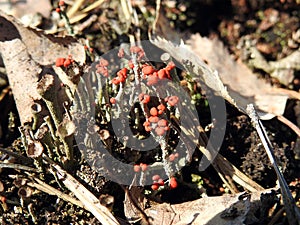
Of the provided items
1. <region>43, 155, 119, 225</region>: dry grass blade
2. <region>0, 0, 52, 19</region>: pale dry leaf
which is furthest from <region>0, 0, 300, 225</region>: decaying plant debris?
<region>0, 0, 52, 19</region>: pale dry leaf

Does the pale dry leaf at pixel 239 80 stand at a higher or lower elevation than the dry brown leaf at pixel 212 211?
higher

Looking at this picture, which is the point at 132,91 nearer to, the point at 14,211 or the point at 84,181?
the point at 84,181

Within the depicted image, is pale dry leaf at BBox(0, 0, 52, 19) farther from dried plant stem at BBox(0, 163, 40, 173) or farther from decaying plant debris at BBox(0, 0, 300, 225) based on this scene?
dried plant stem at BBox(0, 163, 40, 173)

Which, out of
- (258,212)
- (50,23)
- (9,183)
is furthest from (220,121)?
(50,23)

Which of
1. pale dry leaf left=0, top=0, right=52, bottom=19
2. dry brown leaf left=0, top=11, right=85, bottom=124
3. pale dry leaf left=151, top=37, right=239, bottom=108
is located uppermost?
pale dry leaf left=0, top=0, right=52, bottom=19

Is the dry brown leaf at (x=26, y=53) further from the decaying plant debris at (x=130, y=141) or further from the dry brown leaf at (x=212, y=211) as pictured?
the dry brown leaf at (x=212, y=211)

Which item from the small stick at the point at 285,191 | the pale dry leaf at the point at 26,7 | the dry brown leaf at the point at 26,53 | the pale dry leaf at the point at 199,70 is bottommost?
the small stick at the point at 285,191

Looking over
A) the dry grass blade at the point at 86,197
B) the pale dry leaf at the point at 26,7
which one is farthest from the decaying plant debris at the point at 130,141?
the pale dry leaf at the point at 26,7
